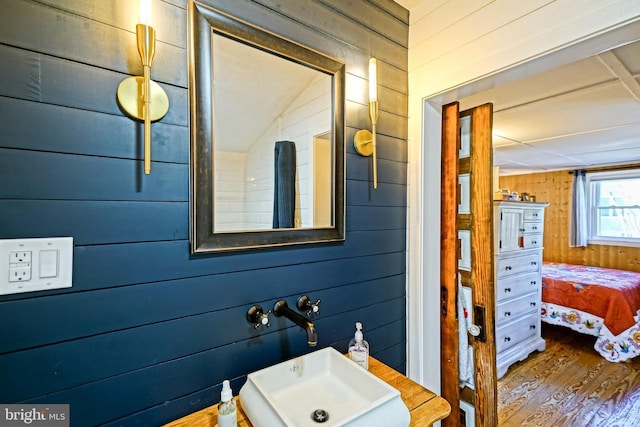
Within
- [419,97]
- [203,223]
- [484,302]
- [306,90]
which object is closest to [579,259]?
[484,302]

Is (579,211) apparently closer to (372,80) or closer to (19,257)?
(372,80)

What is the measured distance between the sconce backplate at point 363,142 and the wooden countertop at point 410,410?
0.91 metres

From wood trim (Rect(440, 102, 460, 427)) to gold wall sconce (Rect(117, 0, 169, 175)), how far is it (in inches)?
54.5

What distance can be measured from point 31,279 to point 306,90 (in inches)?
39.9

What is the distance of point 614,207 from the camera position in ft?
15.7

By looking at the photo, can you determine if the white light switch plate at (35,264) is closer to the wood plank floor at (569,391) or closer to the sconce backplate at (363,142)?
the sconce backplate at (363,142)

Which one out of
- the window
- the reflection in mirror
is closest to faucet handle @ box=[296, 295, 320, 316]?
the reflection in mirror

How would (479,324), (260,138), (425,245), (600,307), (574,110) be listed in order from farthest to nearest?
(600,307), (574,110), (479,324), (425,245), (260,138)

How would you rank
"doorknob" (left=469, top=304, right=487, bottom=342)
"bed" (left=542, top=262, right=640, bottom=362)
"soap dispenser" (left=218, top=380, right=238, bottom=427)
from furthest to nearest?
"bed" (left=542, top=262, right=640, bottom=362), "doorknob" (left=469, top=304, right=487, bottom=342), "soap dispenser" (left=218, top=380, right=238, bottom=427)

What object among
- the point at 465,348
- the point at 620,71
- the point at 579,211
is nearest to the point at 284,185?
the point at 465,348

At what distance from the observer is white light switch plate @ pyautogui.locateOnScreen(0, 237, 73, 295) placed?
66 centimetres

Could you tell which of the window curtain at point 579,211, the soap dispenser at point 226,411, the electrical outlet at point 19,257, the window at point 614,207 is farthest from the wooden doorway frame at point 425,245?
the window at point 614,207

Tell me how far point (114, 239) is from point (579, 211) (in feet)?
21.1

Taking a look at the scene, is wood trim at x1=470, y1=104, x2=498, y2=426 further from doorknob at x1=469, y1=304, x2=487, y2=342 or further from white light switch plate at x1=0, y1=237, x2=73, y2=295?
white light switch plate at x1=0, y1=237, x2=73, y2=295
